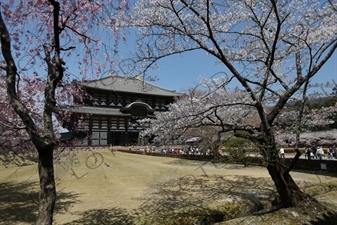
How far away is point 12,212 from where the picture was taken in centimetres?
682

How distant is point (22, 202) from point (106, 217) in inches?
131

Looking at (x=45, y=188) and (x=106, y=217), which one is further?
(x=106, y=217)

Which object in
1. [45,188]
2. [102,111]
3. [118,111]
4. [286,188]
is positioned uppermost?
[118,111]

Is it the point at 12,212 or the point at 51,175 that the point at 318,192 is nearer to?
the point at 51,175

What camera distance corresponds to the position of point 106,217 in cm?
625

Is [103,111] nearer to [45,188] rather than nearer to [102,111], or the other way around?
[102,111]

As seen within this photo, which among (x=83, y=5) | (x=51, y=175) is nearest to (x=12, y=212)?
(x=51, y=175)

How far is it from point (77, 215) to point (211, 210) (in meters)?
3.26

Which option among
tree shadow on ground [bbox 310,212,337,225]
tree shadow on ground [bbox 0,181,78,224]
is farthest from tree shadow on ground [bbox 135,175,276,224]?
tree shadow on ground [bbox 0,181,78,224]

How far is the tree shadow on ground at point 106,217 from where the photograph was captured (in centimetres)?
588

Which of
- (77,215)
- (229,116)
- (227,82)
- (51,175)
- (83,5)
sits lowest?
(77,215)

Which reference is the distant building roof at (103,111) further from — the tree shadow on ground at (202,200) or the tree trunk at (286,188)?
the tree trunk at (286,188)

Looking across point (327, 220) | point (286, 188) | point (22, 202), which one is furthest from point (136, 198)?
point (327, 220)

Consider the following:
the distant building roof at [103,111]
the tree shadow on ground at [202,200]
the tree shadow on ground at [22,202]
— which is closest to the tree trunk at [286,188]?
the tree shadow on ground at [202,200]
